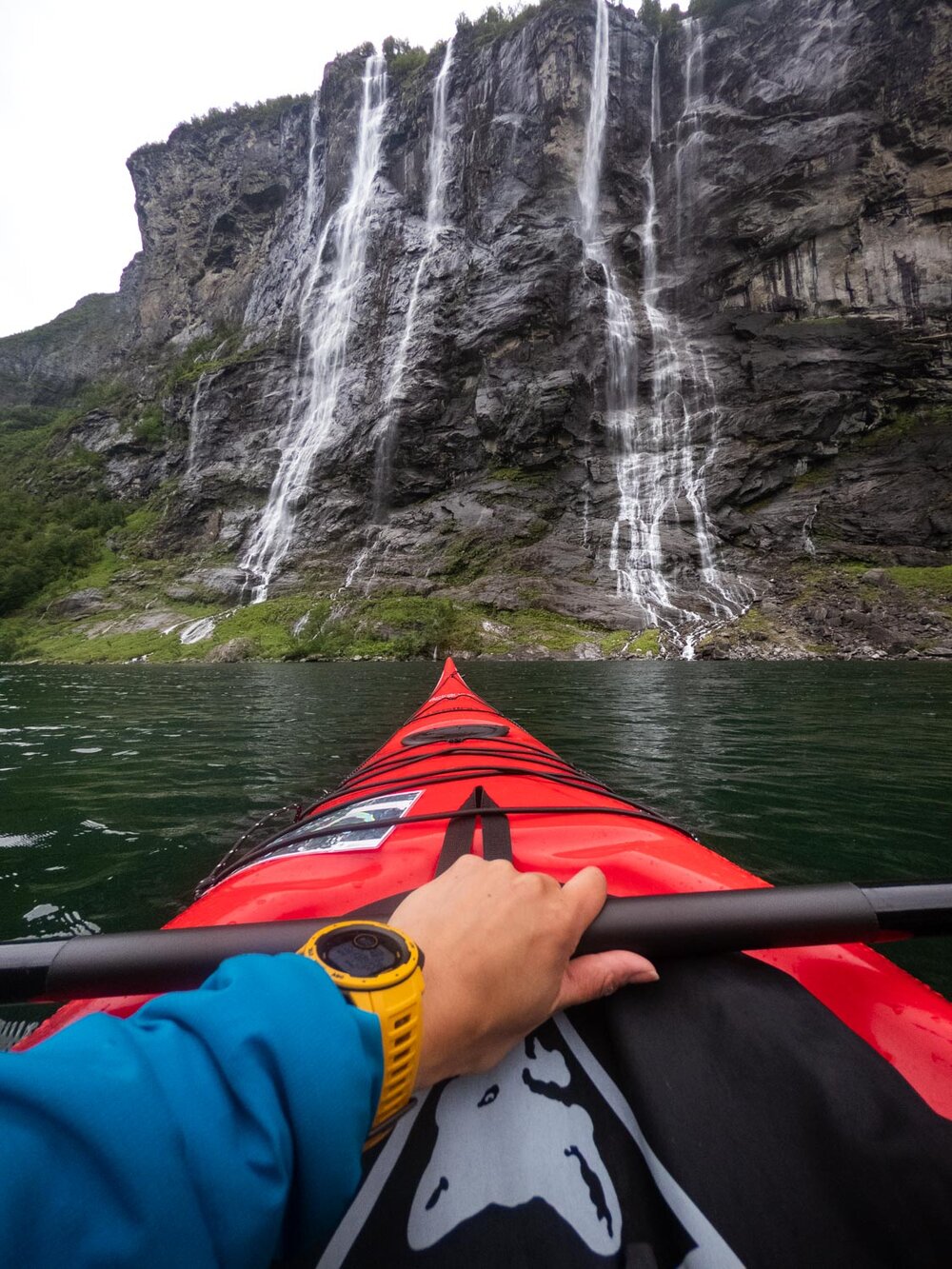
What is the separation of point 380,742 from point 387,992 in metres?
5.45

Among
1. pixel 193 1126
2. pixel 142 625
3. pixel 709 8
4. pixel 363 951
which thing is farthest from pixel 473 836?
pixel 709 8

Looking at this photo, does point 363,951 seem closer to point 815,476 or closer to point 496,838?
point 496,838

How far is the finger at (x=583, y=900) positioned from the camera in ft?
3.13

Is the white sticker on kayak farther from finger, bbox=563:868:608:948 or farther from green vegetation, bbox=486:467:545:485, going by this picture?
green vegetation, bbox=486:467:545:485

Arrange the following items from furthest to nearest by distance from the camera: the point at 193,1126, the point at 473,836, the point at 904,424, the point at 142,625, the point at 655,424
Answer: the point at 655,424 < the point at 142,625 < the point at 904,424 < the point at 473,836 < the point at 193,1126

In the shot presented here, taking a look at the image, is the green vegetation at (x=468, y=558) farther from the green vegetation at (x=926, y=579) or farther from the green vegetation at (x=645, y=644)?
the green vegetation at (x=926, y=579)

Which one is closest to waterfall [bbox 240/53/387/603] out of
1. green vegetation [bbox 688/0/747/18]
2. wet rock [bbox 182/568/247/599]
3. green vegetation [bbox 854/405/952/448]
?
wet rock [bbox 182/568/247/599]

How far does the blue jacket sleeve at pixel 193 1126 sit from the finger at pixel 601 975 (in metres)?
0.41

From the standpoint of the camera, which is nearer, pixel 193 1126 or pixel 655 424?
pixel 193 1126

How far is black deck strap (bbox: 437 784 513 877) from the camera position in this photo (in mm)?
1430

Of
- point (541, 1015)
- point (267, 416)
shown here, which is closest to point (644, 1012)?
point (541, 1015)

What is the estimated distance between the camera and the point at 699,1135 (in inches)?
30.6

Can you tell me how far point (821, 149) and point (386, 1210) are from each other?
40.6 m

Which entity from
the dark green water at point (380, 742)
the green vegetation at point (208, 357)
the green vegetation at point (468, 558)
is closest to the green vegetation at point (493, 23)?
the green vegetation at point (208, 357)
